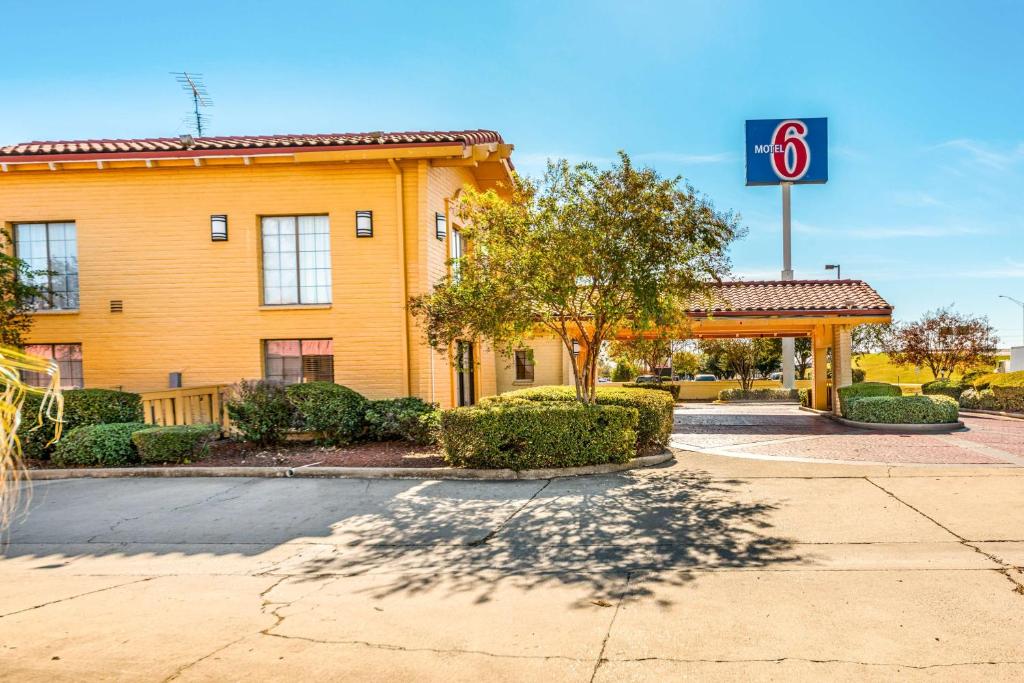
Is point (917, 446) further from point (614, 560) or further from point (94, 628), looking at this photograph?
point (94, 628)

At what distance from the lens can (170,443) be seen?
10.4 meters

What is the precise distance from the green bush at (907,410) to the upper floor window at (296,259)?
13.5 m

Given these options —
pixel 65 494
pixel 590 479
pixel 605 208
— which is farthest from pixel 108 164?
pixel 590 479

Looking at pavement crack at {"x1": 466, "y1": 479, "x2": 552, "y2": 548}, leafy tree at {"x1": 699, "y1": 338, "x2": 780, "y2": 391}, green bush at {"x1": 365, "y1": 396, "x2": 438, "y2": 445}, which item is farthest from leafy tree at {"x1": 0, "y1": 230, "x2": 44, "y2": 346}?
leafy tree at {"x1": 699, "y1": 338, "x2": 780, "y2": 391}

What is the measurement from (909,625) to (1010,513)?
395 cm

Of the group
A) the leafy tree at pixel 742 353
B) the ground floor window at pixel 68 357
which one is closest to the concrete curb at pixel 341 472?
the ground floor window at pixel 68 357

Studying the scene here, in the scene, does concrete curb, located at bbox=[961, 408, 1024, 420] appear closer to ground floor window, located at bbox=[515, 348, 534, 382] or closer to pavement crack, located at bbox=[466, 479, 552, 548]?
ground floor window, located at bbox=[515, 348, 534, 382]

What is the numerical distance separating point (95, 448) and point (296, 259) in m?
5.43

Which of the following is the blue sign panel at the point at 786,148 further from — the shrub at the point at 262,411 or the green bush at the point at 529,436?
the shrub at the point at 262,411

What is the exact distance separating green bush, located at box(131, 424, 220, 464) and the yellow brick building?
3322 millimetres

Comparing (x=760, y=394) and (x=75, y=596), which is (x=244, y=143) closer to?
(x=75, y=596)

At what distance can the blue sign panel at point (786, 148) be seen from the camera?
101 ft

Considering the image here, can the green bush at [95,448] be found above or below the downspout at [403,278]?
below

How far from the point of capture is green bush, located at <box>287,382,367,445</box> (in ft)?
38.5
